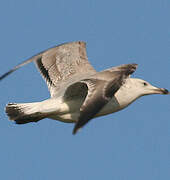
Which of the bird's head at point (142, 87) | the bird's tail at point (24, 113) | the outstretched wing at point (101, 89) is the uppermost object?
the outstretched wing at point (101, 89)

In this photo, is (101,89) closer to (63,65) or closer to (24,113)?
(24,113)

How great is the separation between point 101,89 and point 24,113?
1448mm

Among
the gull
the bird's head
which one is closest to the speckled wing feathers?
the gull

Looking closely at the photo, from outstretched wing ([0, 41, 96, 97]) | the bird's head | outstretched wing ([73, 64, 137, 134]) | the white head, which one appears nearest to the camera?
outstretched wing ([73, 64, 137, 134])

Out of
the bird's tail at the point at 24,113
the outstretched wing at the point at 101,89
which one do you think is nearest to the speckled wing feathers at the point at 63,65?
the bird's tail at the point at 24,113

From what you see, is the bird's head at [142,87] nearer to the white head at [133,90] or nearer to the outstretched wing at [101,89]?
the white head at [133,90]

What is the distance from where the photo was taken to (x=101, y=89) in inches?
296

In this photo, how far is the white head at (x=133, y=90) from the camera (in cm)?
855

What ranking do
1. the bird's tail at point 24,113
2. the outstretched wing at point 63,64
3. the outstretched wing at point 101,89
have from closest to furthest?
the outstretched wing at point 101,89
the bird's tail at point 24,113
the outstretched wing at point 63,64

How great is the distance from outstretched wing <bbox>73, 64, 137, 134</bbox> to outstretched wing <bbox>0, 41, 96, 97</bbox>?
1131 millimetres

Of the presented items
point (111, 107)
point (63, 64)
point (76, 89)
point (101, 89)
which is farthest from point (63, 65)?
point (101, 89)

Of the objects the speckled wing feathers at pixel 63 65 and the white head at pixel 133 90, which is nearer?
the white head at pixel 133 90

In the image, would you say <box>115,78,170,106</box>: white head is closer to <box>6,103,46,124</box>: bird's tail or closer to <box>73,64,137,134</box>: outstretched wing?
<box>73,64,137,134</box>: outstretched wing

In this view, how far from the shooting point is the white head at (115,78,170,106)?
8.55 meters
